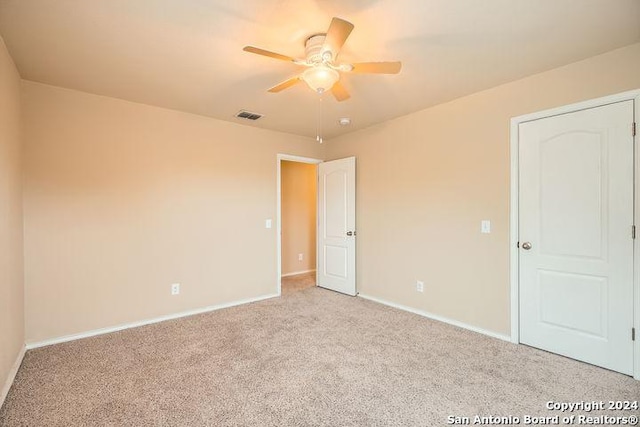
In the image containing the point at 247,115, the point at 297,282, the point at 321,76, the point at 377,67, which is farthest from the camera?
the point at 297,282

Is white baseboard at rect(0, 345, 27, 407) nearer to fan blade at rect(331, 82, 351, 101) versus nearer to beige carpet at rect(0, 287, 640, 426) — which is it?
beige carpet at rect(0, 287, 640, 426)

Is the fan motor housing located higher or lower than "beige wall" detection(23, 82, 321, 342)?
higher

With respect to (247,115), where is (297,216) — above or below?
below

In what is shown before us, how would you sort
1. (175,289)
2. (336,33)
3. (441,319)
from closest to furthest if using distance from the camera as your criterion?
1. (336,33)
2. (441,319)
3. (175,289)

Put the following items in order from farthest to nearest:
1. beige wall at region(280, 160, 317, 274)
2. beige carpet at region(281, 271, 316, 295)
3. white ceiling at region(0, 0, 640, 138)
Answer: beige wall at region(280, 160, 317, 274), beige carpet at region(281, 271, 316, 295), white ceiling at region(0, 0, 640, 138)

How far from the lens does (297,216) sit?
5.84m

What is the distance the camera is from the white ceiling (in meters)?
1.75

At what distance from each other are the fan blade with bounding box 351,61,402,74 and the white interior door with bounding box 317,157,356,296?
233 centimetres

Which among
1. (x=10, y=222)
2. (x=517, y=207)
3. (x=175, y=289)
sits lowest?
(x=175, y=289)

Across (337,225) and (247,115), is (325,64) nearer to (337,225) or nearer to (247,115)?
(247,115)

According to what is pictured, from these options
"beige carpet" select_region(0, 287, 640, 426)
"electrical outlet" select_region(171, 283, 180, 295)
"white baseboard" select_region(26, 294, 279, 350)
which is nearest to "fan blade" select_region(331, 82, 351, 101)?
"beige carpet" select_region(0, 287, 640, 426)

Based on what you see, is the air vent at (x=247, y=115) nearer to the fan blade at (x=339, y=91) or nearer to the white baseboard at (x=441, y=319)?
the fan blade at (x=339, y=91)

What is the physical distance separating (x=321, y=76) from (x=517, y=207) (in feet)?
7.08

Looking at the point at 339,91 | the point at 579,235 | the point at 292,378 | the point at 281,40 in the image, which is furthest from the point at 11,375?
the point at 579,235
